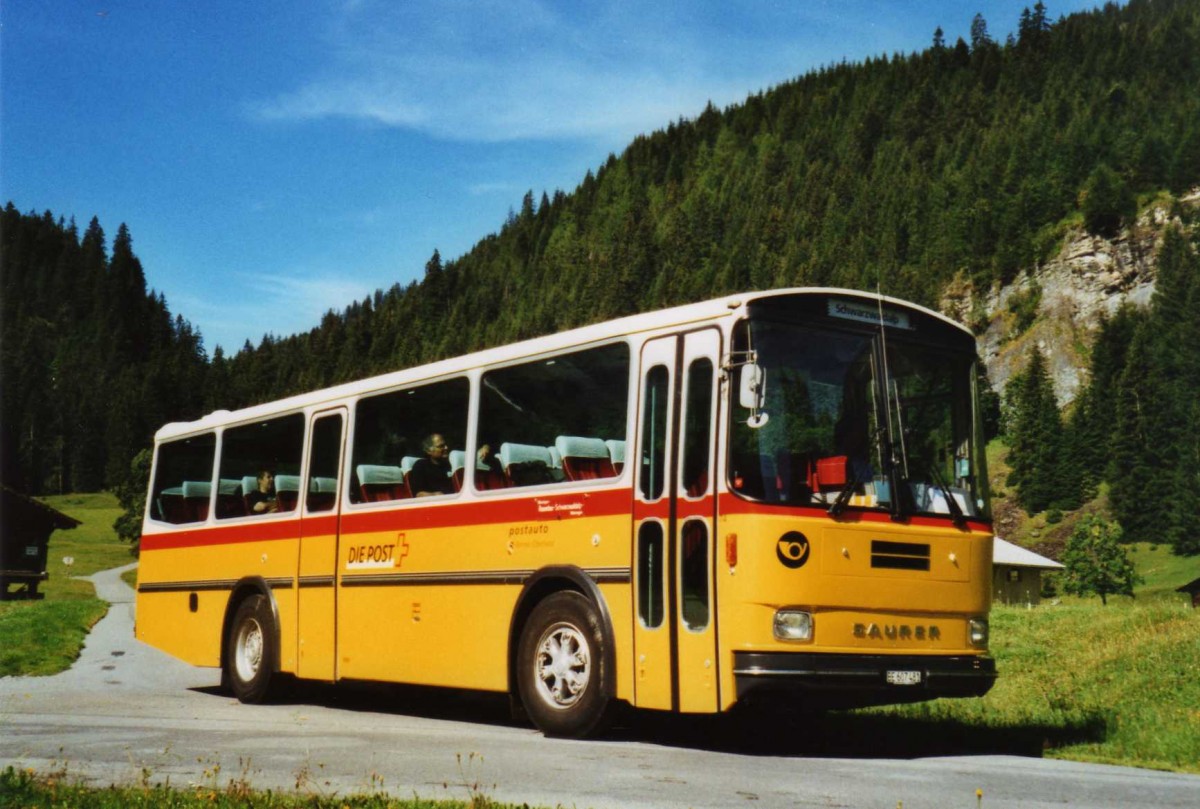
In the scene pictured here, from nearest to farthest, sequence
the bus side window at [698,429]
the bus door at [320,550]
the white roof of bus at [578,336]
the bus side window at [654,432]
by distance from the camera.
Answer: the bus side window at [698,429] → the white roof of bus at [578,336] → the bus side window at [654,432] → the bus door at [320,550]

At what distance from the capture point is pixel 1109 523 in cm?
11388

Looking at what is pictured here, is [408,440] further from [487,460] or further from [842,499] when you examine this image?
[842,499]

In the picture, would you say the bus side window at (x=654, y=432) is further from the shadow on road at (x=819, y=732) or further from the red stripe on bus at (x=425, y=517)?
the shadow on road at (x=819, y=732)

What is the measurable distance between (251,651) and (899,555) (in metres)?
8.07

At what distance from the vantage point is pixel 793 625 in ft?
28.9

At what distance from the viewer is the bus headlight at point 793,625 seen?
345 inches

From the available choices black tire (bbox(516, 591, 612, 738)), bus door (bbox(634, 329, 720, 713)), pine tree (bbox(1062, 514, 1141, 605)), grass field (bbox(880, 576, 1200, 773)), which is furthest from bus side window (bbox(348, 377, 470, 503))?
pine tree (bbox(1062, 514, 1141, 605))

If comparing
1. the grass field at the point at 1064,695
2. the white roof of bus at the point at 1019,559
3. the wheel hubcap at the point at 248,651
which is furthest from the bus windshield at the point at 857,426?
the white roof of bus at the point at 1019,559

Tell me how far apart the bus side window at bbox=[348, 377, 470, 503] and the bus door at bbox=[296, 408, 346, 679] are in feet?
1.28

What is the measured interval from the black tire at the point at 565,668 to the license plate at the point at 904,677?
197 cm

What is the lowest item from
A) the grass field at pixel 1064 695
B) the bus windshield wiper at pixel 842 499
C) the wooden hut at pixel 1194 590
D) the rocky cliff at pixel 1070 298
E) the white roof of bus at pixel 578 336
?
the grass field at pixel 1064 695

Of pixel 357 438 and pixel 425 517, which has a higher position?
pixel 357 438

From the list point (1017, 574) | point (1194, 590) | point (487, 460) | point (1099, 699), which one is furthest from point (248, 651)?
point (1017, 574)

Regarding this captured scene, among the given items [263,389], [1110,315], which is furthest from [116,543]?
[1110,315]
